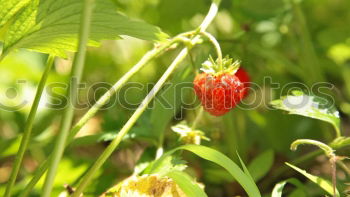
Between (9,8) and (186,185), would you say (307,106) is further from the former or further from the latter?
(9,8)

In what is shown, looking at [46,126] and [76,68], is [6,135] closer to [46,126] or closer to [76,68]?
[46,126]

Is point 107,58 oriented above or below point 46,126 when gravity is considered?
above

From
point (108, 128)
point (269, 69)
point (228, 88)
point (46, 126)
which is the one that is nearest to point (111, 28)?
point (228, 88)

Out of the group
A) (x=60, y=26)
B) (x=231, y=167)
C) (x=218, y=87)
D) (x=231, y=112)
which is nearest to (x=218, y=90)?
(x=218, y=87)

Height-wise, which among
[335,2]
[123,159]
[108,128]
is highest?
[335,2]

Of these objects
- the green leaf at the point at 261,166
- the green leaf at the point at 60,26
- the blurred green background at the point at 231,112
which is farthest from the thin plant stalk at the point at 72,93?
the green leaf at the point at 261,166

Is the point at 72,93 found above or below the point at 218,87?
below
